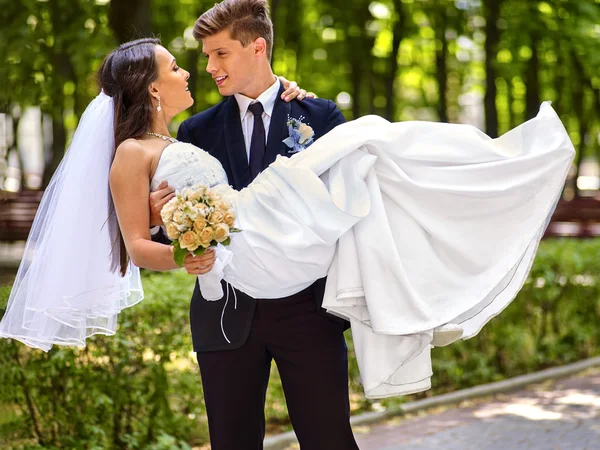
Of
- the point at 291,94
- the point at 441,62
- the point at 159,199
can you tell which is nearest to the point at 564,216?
the point at 441,62

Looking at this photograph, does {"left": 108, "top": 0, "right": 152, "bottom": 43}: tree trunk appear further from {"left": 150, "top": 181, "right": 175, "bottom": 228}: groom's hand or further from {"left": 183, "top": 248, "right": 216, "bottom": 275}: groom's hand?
{"left": 183, "top": 248, "right": 216, "bottom": 275}: groom's hand

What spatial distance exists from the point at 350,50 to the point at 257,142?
15.1 metres

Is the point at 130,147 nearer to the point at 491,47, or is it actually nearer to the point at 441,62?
the point at 491,47

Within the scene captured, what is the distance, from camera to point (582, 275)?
402 inches

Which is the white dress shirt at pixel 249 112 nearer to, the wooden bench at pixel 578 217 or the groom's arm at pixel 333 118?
the groom's arm at pixel 333 118

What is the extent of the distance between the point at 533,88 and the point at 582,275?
6.45m

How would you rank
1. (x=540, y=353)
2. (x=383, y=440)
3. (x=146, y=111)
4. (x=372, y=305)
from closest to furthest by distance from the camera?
(x=372, y=305) < (x=146, y=111) < (x=383, y=440) < (x=540, y=353)

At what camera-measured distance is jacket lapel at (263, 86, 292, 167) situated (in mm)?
3818

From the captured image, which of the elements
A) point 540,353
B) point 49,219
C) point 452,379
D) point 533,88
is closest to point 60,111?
point 452,379

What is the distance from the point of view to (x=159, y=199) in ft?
11.5

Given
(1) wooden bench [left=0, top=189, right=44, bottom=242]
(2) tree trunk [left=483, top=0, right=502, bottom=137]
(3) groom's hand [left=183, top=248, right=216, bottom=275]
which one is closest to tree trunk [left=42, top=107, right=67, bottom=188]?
(1) wooden bench [left=0, top=189, right=44, bottom=242]

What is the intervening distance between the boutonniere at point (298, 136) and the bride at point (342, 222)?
8.0 inches

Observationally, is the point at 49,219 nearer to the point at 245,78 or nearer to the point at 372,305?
the point at 245,78

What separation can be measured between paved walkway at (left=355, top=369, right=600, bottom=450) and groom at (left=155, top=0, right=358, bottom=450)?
3.33 meters
